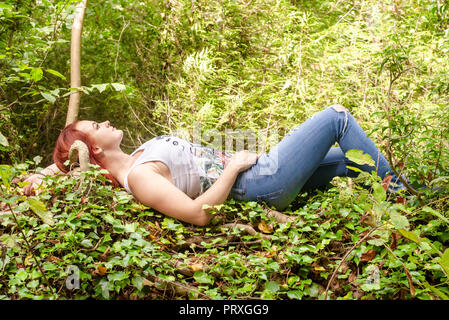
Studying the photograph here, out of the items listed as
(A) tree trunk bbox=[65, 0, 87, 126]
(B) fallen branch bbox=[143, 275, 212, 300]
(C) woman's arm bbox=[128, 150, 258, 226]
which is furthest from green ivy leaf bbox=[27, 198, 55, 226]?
(A) tree trunk bbox=[65, 0, 87, 126]

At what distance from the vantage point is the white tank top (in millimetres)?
2430

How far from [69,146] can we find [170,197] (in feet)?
2.82

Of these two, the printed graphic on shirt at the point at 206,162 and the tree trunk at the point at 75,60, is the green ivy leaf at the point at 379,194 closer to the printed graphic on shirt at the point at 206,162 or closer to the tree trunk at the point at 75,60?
the printed graphic on shirt at the point at 206,162

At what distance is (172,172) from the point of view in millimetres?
2436

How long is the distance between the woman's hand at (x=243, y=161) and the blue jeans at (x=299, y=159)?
0.12 feet

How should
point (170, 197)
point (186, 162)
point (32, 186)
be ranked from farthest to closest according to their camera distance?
point (186, 162) < point (32, 186) < point (170, 197)

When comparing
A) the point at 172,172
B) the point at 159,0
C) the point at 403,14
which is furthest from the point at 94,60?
the point at 403,14

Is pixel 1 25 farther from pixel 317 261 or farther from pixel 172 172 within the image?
pixel 317 261

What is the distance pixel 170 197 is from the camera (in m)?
2.19

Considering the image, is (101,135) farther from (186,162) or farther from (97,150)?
(186,162)

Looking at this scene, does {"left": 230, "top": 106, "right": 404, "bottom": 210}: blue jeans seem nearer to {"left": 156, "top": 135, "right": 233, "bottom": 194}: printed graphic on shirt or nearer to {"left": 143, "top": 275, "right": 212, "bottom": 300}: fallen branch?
{"left": 156, "top": 135, "right": 233, "bottom": 194}: printed graphic on shirt

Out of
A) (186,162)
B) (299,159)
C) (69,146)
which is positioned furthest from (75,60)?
(299,159)

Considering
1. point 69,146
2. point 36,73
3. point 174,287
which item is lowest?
point 174,287
